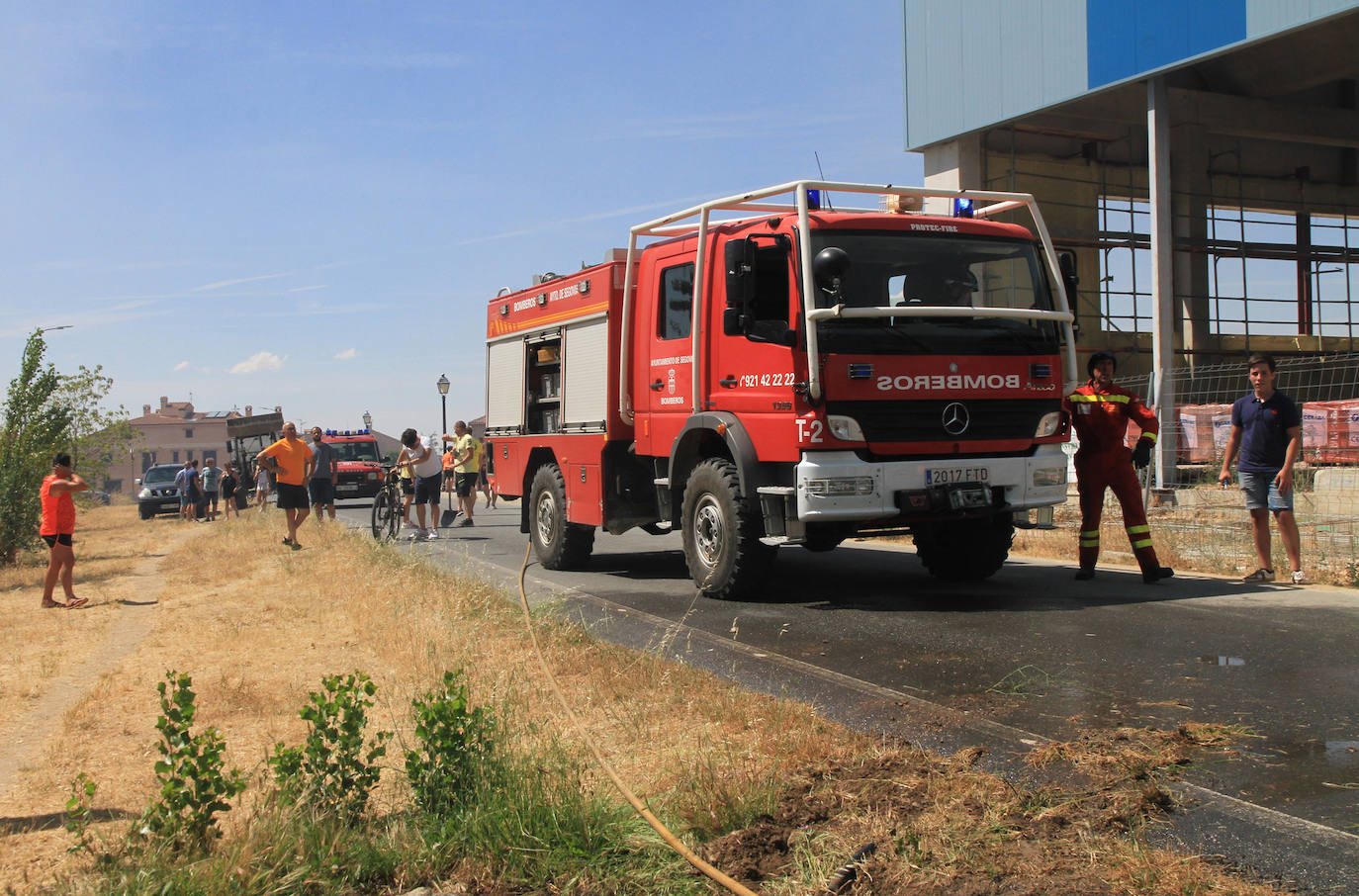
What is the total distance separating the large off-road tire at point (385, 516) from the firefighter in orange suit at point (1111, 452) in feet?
36.3

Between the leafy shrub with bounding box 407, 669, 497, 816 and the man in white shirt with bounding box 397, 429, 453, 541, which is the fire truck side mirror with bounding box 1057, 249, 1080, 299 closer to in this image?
the leafy shrub with bounding box 407, 669, 497, 816

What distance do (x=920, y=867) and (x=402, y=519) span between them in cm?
1556

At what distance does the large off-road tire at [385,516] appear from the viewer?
694 inches

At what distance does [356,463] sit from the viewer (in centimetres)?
3089

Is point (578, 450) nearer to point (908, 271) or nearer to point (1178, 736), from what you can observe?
point (908, 271)

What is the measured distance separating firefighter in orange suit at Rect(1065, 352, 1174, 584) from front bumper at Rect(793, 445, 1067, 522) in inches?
22.5

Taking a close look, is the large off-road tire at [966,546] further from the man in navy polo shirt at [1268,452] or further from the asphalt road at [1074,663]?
the man in navy polo shirt at [1268,452]

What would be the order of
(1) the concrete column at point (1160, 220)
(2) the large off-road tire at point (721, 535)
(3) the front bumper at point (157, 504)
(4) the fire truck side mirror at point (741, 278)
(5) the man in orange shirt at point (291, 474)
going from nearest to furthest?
(4) the fire truck side mirror at point (741, 278) → (2) the large off-road tire at point (721, 535) → (5) the man in orange shirt at point (291, 474) → (1) the concrete column at point (1160, 220) → (3) the front bumper at point (157, 504)

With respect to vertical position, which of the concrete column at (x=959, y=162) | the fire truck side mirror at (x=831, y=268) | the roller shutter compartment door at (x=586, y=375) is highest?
the concrete column at (x=959, y=162)

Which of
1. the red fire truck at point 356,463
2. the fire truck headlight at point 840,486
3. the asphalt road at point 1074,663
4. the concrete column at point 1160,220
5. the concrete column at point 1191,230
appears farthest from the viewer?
the red fire truck at point 356,463

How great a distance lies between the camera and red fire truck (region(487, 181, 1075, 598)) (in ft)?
26.5

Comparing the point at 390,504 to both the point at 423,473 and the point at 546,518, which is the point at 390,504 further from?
the point at 546,518

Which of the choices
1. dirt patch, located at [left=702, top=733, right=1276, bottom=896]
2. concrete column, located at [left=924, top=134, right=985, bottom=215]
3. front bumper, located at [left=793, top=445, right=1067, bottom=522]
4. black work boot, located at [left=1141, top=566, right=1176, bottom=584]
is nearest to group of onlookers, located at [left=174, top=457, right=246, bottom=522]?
concrete column, located at [left=924, top=134, right=985, bottom=215]

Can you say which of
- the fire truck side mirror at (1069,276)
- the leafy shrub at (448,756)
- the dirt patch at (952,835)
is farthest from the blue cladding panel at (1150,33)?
the leafy shrub at (448,756)
